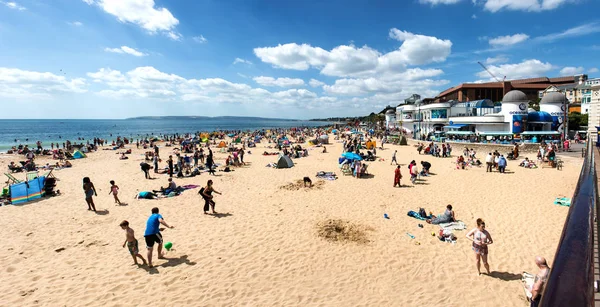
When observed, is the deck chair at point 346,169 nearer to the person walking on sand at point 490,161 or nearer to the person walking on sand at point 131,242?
the person walking on sand at point 490,161

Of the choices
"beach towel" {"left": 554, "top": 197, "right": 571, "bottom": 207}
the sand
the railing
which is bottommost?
the sand

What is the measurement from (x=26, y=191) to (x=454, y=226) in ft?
54.7

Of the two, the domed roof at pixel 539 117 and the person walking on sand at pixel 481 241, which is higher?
the domed roof at pixel 539 117

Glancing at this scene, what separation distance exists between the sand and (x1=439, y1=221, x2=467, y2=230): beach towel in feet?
1.02

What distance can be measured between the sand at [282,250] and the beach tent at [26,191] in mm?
586

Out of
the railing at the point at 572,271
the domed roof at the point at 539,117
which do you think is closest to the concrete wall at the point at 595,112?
the domed roof at the point at 539,117

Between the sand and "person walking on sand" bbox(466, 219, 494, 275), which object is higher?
"person walking on sand" bbox(466, 219, 494, 275)

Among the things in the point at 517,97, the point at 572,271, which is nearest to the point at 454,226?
the point at 572,271

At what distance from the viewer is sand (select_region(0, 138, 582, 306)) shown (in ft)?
19.2

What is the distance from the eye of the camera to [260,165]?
21.3 m

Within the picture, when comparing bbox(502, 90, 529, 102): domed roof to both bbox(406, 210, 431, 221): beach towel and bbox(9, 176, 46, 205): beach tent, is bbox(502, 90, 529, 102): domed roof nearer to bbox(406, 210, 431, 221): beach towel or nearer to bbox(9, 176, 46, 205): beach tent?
bbox(406, 210, 431, 221): beach towel

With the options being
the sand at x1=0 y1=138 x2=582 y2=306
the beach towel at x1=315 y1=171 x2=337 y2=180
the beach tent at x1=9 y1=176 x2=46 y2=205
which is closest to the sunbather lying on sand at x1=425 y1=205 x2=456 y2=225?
the sand at x1=0 y1=138 x2=582 y2=306

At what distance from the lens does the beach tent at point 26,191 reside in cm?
1204

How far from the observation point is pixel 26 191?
1234cm
